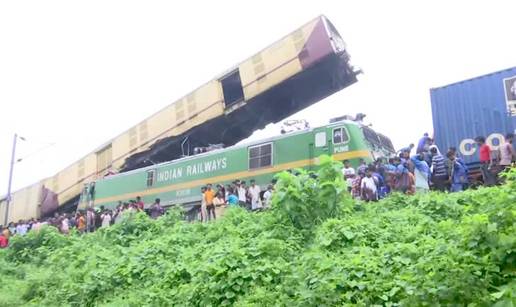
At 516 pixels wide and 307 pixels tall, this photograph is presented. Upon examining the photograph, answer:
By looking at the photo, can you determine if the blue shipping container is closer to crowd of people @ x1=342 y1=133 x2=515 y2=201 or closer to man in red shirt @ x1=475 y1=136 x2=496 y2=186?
crowd of people @ x1=342 y1=133 x2=515 y2=201

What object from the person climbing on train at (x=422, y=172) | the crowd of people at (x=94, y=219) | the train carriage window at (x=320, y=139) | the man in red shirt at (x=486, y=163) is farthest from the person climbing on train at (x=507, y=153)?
the crowd of people at (x=94, y=219)

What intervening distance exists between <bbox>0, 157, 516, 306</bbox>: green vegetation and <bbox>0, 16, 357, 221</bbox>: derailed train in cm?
568

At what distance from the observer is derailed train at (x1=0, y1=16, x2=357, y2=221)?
13102 millimetres

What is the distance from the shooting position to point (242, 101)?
14.4 metres

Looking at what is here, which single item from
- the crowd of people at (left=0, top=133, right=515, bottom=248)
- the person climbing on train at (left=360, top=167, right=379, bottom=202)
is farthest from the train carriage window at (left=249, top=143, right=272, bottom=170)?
the person climbing on train at (left=360, top=167, right=379, bottom=202)

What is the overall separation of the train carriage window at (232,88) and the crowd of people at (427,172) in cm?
604

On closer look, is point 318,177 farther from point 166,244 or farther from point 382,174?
point 382,174

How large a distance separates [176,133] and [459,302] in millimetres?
13449

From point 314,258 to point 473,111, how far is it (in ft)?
25.4

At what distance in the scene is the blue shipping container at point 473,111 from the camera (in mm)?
10414

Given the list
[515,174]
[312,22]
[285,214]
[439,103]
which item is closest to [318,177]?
[285,214]

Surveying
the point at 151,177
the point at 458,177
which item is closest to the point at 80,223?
the point at 151,177

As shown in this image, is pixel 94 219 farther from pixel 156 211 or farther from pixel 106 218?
pixel 156 211

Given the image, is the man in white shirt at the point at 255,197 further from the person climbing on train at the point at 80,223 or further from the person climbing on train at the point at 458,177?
the person climbing on train at the point at 80,223
